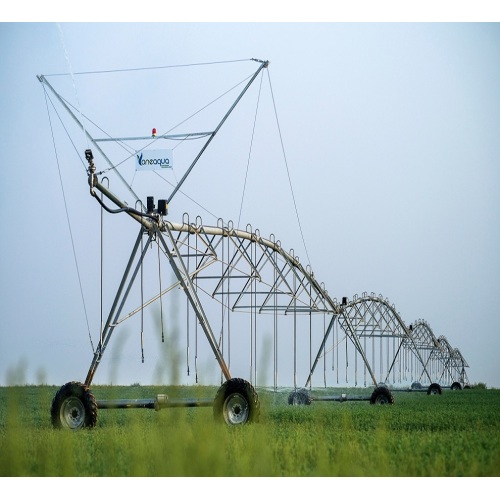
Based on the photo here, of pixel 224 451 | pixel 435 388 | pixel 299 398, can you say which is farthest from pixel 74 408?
pixel 435 388

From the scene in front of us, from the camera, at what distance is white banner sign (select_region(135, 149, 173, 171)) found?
1712 centimetres

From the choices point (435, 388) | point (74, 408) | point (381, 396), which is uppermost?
point (435, 388)

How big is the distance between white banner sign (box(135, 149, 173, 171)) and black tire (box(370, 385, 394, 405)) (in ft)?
48.7

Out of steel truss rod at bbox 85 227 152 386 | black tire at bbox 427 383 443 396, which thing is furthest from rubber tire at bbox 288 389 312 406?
black tire at bbox 427 383 443 396

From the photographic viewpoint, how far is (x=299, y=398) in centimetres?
2905

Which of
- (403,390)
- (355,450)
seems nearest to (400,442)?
(355,450)

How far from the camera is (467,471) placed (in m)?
10.4

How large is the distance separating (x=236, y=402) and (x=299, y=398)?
40.0ft

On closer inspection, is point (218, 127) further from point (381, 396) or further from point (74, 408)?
point (381, 396)

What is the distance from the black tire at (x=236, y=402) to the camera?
55.3 ft

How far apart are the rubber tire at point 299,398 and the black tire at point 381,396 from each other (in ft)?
6.92

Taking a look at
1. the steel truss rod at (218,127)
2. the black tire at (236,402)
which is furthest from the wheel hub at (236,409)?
the steel truss rod at (218,127)

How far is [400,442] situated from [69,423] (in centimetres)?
662

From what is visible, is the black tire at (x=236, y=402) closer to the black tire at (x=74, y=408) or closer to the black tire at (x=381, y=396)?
the black tire at (x=74, y=408)
